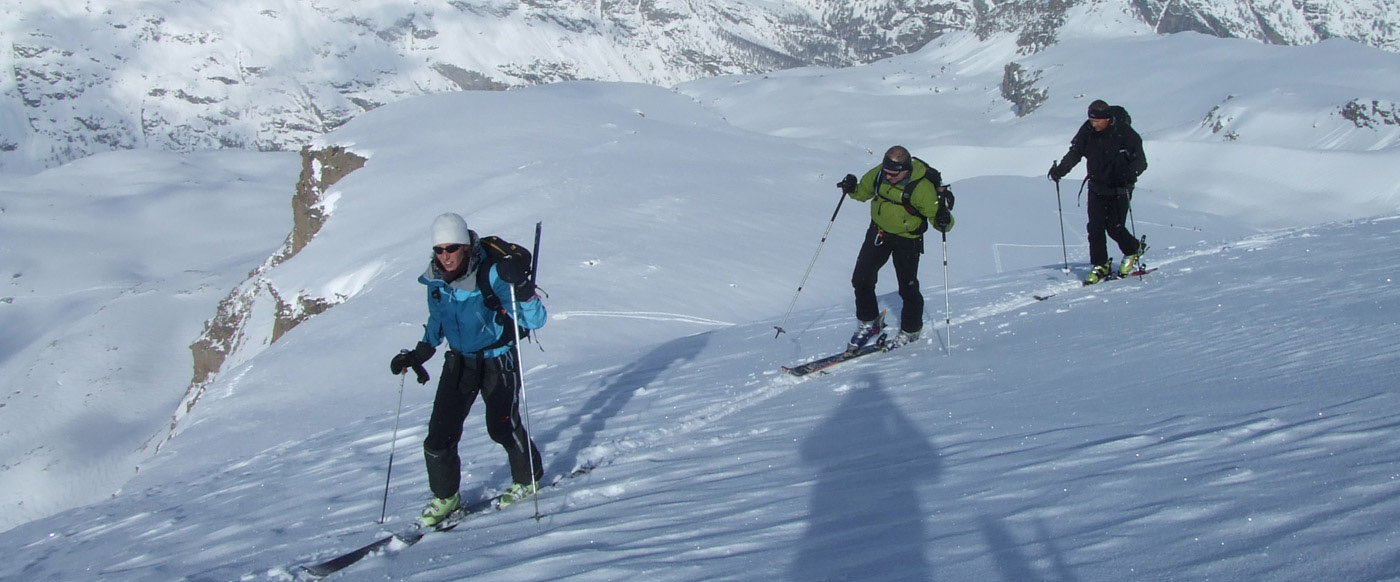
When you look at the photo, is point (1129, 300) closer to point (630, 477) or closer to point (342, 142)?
point (630, 477)

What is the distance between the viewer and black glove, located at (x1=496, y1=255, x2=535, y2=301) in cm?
432

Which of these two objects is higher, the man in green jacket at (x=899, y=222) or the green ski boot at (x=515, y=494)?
the man in green jacket at (x=899, y=222)

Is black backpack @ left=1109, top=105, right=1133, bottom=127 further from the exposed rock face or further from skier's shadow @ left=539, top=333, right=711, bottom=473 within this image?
the exposed rock face

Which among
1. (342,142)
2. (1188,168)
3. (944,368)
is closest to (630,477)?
(944,368)

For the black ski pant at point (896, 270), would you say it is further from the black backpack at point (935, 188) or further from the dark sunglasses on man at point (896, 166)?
the dark sunglasses on man at point (896, 166)

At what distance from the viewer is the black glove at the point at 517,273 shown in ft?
14.2

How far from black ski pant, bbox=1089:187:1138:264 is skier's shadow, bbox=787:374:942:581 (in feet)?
14.9

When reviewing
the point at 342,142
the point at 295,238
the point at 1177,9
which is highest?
the point at 1177,9

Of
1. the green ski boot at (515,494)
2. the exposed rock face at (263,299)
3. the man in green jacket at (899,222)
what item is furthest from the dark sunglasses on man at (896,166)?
the exposed rock face at (263,299)

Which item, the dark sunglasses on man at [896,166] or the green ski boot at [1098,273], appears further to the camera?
the green ski boot at [1098,273]

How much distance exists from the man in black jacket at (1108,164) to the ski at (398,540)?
6.62 m

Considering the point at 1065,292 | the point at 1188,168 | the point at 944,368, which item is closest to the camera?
the point at 944,368

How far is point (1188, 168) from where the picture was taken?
40.2 meters

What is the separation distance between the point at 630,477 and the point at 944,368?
9.57 feet
